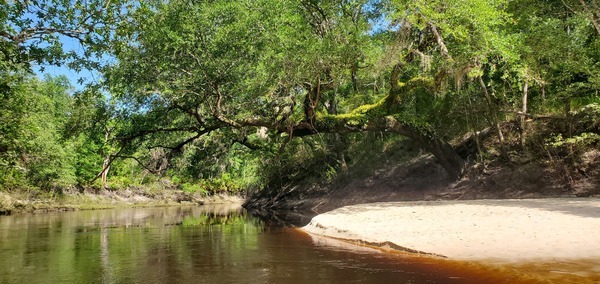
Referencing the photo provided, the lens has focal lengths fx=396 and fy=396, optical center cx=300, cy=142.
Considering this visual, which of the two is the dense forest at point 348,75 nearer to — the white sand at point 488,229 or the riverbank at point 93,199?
the white sand at point 488,229

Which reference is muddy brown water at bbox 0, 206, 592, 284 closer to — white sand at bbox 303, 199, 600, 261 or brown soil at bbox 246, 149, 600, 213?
white sand at bbox 303, 199, 600, 261

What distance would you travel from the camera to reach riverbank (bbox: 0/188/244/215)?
1256 inches

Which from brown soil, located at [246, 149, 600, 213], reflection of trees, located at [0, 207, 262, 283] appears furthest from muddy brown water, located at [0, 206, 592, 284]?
brown soil, located at [246, 149, 600, 213]

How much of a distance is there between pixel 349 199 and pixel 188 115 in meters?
9.77

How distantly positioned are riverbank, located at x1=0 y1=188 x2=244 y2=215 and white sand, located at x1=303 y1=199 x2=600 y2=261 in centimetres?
2940

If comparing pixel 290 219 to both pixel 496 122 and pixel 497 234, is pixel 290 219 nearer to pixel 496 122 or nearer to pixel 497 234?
pixel 496 122

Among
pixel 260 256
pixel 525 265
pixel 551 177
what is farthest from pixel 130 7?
pixel 551 177

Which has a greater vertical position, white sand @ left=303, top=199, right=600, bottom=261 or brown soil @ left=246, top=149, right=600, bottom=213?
brown soil @ left=246, top=149, right=600, bottom=213

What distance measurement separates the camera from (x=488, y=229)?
9.20 meters

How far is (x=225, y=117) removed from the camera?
15.3 metres

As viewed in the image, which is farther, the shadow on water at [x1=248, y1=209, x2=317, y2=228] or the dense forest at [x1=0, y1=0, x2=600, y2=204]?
the shadow on water at [x1=248, y1=209, x2=317, y2=228]

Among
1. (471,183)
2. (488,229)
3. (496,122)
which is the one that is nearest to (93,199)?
(471,183)

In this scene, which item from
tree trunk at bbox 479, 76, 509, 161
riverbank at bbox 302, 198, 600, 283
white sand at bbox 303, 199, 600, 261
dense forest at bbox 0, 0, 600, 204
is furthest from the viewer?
tree trunk at bbox 479, 76, 509, 161

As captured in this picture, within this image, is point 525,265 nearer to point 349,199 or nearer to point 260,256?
point 260,256
